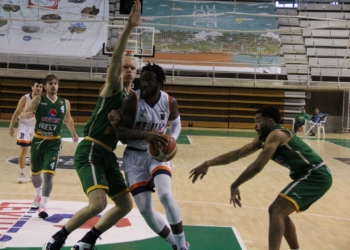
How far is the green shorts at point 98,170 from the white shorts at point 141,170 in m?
0.16

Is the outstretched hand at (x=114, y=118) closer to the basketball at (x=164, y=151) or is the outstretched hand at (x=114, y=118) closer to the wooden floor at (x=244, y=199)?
the basketball at (x=164, y=151)

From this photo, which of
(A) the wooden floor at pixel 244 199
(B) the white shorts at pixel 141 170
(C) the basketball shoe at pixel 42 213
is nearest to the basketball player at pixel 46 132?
(C) the basketball shoe at pixel 42 213

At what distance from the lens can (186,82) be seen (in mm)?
25547

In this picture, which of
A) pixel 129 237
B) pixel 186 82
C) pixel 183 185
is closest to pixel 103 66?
pixel 186 82

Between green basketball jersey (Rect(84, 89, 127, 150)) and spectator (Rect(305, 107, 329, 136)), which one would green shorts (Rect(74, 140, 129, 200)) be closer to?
green basketball jersey (Rect(84, 89, 127, 150))

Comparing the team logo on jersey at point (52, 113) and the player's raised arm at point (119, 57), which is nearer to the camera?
the player's raised arm at point (119, 57)

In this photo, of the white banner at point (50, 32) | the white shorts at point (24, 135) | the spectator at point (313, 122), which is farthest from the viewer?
the white banner at point (50, 32)

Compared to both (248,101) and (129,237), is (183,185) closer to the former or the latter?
(129,237)

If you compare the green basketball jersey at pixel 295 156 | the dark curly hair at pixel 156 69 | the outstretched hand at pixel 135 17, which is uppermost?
the outstretched hand at pixel 135 17

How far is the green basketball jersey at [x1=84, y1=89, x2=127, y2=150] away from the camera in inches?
187

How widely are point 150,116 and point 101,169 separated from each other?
70cm

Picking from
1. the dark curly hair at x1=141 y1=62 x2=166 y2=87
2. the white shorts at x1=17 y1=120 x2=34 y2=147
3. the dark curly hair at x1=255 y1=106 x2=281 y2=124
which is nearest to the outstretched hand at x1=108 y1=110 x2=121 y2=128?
the dark curly hair at x1=141 y1=62 x2=166 y2=87

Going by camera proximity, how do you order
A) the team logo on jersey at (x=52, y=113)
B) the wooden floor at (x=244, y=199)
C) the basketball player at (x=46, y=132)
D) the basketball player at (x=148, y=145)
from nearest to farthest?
the basketball player at (x=148, y=145) < the wooden floor at (x=244, y=199) < the basketball player at (x=46, y=132) < the team logo on jersey at (x=52, y=113)

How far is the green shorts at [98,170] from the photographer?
4.63 m
